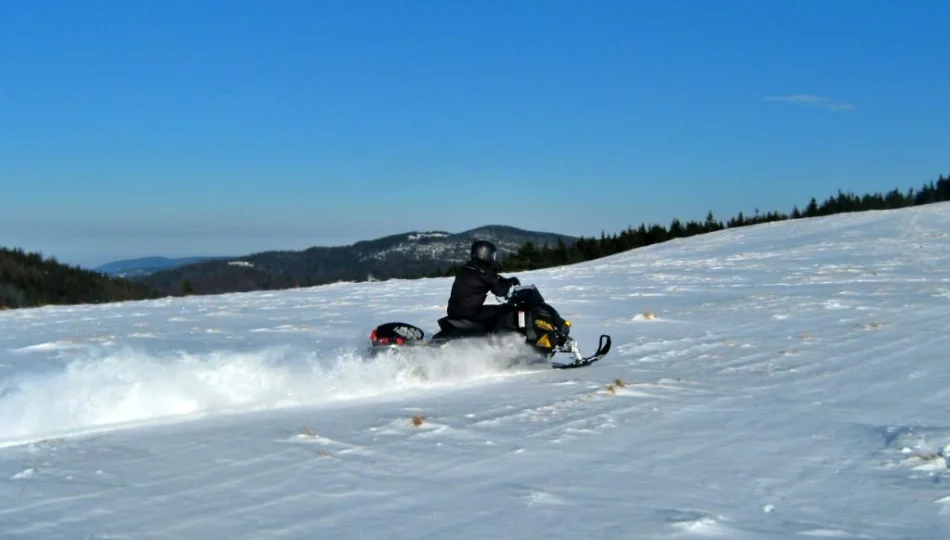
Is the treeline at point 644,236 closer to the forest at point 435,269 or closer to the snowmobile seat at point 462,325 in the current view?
the forest at point 435,269

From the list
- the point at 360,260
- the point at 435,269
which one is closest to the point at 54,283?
the point at 435,269

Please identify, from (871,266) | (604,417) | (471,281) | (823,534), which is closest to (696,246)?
(871,266)

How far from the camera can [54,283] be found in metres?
40.6

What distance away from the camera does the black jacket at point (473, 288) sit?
9.92 meters

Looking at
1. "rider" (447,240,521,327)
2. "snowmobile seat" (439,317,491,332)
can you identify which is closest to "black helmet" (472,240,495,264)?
"rider" (447,240,521,327)

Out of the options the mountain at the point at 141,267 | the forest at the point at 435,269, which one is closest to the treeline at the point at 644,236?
the forest at the point at 435,269

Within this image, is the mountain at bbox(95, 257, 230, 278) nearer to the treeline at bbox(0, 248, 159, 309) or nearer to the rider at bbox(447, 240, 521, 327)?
the treeline at bbox(0, 248, 159, 309)

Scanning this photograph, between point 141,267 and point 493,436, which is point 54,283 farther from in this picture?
point 493,436

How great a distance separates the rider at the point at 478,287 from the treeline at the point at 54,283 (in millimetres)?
30500

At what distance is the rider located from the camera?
991 centimetres

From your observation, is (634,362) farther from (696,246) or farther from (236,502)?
(696,246)

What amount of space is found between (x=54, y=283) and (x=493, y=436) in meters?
39.9

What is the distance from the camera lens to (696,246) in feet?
125

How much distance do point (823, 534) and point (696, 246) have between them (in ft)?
115
